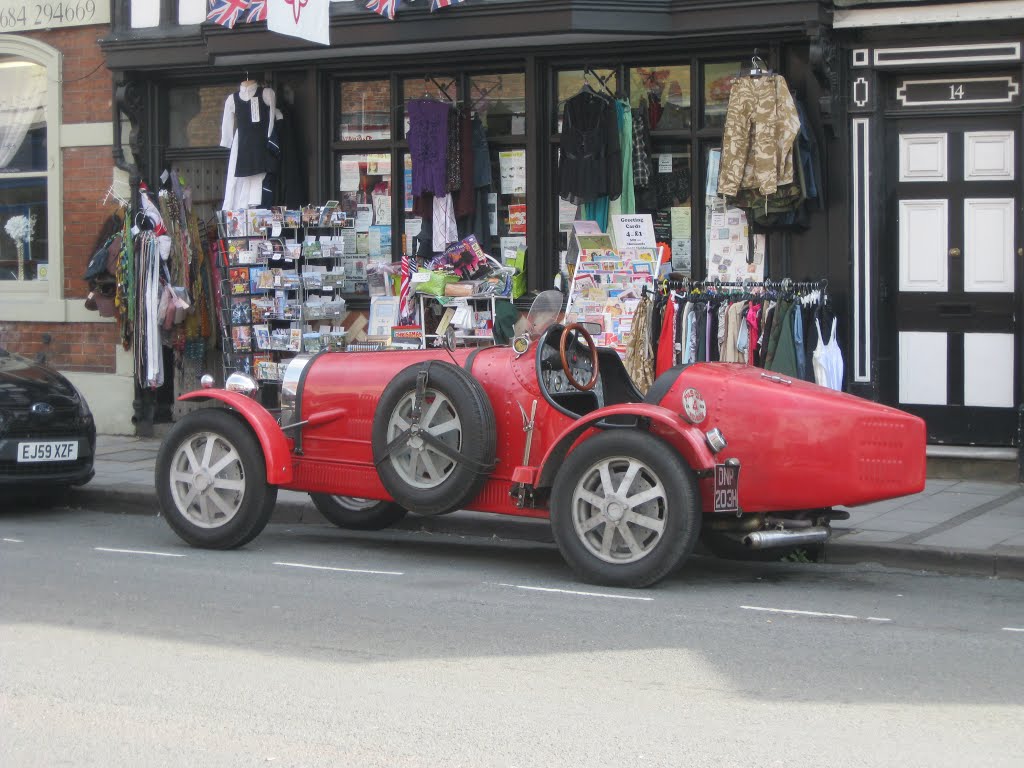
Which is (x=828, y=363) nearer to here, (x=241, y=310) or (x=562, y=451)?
(x=562, y=451)

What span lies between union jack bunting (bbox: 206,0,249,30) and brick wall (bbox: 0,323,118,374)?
3630 mm

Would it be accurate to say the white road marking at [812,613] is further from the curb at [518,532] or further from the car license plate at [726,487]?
the curb at [518,532]

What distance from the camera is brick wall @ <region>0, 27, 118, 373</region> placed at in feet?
48.7

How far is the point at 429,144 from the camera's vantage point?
13.2 metres

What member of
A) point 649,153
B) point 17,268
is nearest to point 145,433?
point 17,268

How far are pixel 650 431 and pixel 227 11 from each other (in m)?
6.99

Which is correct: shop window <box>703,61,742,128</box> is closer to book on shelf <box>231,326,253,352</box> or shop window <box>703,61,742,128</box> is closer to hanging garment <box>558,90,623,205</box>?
hanging garment <box>558,90,623,205</box>

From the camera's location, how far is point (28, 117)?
15461mm

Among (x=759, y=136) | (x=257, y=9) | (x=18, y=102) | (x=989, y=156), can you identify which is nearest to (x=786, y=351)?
(x=759, y=136)

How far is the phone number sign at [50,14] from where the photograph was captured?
14711mm

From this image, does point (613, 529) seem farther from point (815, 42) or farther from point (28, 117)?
point (28, 117)

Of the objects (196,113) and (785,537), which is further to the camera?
(196,113)

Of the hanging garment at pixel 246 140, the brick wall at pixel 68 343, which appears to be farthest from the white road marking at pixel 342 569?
the brick wall at pixel 68 343

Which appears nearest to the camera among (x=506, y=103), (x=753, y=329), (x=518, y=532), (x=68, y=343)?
(x=518, y=532)
